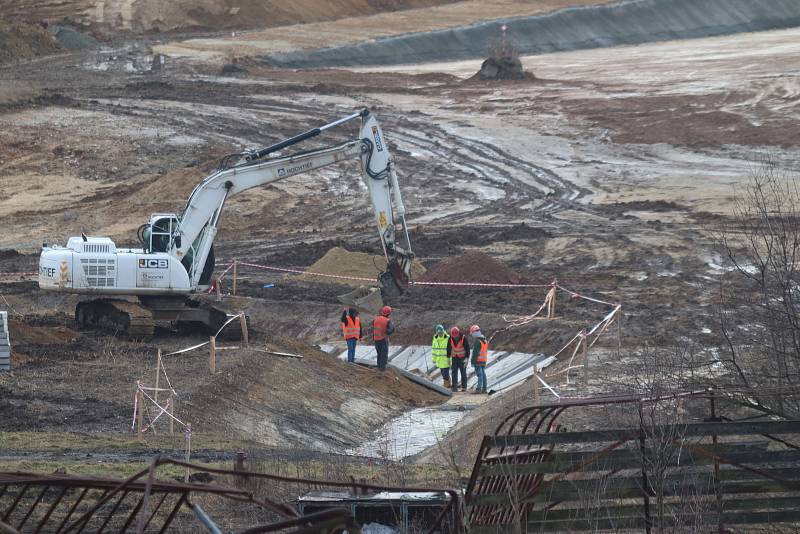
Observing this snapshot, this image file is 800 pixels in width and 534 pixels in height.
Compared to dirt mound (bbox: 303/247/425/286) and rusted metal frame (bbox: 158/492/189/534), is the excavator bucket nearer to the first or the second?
dirt mound (bbox: 303/247/425/286)

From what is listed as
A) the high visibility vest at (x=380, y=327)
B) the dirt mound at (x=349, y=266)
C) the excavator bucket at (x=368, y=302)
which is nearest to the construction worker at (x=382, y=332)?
the high visibility vest at (x=380, y=327)

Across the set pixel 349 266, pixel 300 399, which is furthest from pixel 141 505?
pixel 349 266

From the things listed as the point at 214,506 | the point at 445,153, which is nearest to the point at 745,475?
the point at 214,506

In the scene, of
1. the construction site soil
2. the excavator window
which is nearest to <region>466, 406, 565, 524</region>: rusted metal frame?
the construction site soil

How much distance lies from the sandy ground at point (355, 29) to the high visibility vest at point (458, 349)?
43645 mm

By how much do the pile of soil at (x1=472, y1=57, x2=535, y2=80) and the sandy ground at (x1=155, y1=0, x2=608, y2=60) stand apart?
1228 centimetres

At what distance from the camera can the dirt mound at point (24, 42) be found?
6562cm

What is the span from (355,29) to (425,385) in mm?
50970

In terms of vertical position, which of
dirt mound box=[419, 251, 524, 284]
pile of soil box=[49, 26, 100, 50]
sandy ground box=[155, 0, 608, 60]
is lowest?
dirt mound box=[419, 251, 524, 284]

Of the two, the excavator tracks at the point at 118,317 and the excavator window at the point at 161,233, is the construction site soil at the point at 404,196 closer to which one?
the excavator tracks at the point at 118,317

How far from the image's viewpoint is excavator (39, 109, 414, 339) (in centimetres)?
2495

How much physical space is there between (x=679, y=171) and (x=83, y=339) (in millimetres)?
25082

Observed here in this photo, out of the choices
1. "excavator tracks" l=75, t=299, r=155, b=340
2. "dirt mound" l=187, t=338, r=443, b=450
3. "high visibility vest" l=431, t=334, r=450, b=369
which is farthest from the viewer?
"excavator tracks" l=75, t=299, r=155, b=340

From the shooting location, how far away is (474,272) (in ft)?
102
